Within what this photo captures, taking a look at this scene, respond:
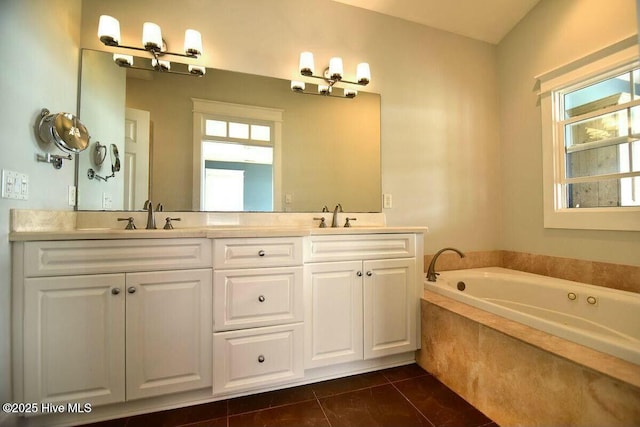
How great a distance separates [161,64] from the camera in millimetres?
1771

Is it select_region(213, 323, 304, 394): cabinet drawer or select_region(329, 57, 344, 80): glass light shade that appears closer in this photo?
select_region(213, 323, 304, 394): cabinet drawer

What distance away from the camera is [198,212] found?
5.97 ft

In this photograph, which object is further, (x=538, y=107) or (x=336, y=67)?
(x=538, y=107)

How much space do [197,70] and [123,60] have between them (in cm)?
43

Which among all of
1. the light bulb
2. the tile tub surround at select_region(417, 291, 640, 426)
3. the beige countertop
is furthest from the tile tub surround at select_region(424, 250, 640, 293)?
the light bulb

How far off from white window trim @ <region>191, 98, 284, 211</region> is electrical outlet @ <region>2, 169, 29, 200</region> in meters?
0.76

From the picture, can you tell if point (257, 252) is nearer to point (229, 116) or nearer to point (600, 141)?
point (229, 116)

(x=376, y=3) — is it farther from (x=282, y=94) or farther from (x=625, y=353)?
(x=625, y=353)

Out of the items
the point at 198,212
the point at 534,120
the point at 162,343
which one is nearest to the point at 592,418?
the point at 162,343

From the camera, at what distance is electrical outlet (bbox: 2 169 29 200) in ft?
3.63

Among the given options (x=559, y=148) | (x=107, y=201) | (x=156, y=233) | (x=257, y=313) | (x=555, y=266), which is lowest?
(x=257, y=313)

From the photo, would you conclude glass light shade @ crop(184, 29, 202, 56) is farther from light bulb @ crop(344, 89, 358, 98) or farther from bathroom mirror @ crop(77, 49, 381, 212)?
light bulb @ crop(344, 89, 358, 98)

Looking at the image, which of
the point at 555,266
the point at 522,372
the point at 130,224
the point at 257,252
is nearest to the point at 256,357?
the point at 257,252

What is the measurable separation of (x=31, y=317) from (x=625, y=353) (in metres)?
2.32
